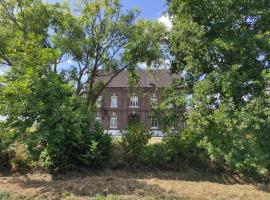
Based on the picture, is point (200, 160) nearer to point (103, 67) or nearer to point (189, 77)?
point (189, 77)

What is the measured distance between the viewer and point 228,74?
13641 millimetres

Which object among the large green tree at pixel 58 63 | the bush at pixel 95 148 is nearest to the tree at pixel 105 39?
the large green tree at pixel 58 63

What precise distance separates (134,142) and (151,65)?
5.21 m

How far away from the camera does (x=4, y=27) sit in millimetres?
18453

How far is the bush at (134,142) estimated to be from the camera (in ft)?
48.8

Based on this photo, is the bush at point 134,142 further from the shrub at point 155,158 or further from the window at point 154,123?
the window at point 154,123

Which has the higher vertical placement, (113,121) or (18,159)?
(113,121)

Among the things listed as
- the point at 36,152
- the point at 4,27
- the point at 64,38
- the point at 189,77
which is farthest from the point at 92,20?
the point at 36,152

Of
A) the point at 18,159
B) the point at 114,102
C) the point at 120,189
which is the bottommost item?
the point at 120,189

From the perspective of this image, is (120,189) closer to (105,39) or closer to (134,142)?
(134,142)

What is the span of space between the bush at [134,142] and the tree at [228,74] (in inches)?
80.0

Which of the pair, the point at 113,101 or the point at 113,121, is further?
the point at 113,101

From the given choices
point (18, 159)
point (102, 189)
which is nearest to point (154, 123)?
point (18, 159)

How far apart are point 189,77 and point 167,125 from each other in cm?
238
